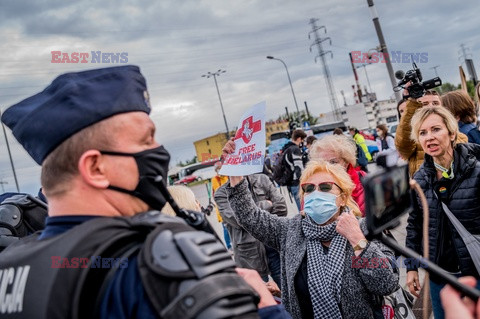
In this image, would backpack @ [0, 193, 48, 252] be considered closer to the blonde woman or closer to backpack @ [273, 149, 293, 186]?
the blonde woman

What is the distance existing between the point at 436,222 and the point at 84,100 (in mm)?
2594

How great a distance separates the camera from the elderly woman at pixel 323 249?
2.20 meters

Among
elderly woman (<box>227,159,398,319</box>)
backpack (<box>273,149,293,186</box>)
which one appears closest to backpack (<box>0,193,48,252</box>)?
elderly woman (<box>227,159,398,319</box>)

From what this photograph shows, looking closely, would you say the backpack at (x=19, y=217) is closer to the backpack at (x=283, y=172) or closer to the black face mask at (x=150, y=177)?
the black face mask at (x=150, y=177)

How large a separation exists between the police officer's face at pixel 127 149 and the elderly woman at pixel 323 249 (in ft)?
4.84

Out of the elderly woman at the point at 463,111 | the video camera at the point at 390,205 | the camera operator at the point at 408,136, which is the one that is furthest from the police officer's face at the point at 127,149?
the elderly woman at the point at 463,111

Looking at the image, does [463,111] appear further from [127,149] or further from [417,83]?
[127,149]

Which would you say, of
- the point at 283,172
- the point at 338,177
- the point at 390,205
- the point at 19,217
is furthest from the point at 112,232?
the point at 283,172

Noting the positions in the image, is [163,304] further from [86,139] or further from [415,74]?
[415,74]

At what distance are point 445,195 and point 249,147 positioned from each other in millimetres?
1478

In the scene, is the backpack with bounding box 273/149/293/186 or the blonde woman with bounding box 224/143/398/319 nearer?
the blonde woman with bounding box 224/143/398/319

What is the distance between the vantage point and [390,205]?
1048 mm

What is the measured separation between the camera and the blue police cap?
3.72 feet

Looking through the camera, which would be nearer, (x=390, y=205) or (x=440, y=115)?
(x=390, y=205)
